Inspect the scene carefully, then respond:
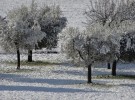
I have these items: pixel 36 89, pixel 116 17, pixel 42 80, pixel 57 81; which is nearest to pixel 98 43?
pixel 57 81

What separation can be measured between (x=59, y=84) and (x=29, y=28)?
1722cm

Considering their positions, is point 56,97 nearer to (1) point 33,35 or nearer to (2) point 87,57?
(2) point 87,57

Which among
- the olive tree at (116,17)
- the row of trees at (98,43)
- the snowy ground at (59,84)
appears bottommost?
the snowy ground at (59,84)

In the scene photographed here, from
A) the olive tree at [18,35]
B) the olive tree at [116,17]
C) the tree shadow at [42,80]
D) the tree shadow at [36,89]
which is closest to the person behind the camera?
the tree shadow at [36,89]

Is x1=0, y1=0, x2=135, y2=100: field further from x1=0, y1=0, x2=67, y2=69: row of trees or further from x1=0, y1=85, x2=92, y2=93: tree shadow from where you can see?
x1=0, y1=0, x2=67, y2=69: row of trees

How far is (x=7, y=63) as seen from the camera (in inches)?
2857

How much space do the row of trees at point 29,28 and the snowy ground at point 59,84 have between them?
357cm

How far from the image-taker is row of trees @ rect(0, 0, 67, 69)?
67.2m

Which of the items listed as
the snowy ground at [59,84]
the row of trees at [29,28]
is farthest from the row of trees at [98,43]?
the row of trees at [29,28]

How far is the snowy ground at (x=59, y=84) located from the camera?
4712 centimetres

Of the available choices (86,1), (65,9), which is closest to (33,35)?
(65,9)

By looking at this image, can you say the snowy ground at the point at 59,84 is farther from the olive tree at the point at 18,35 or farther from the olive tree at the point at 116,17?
the olive tree at the point at 116,17

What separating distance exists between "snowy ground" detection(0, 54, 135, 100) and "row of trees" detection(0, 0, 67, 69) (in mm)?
3568

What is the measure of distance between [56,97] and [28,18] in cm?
3101
